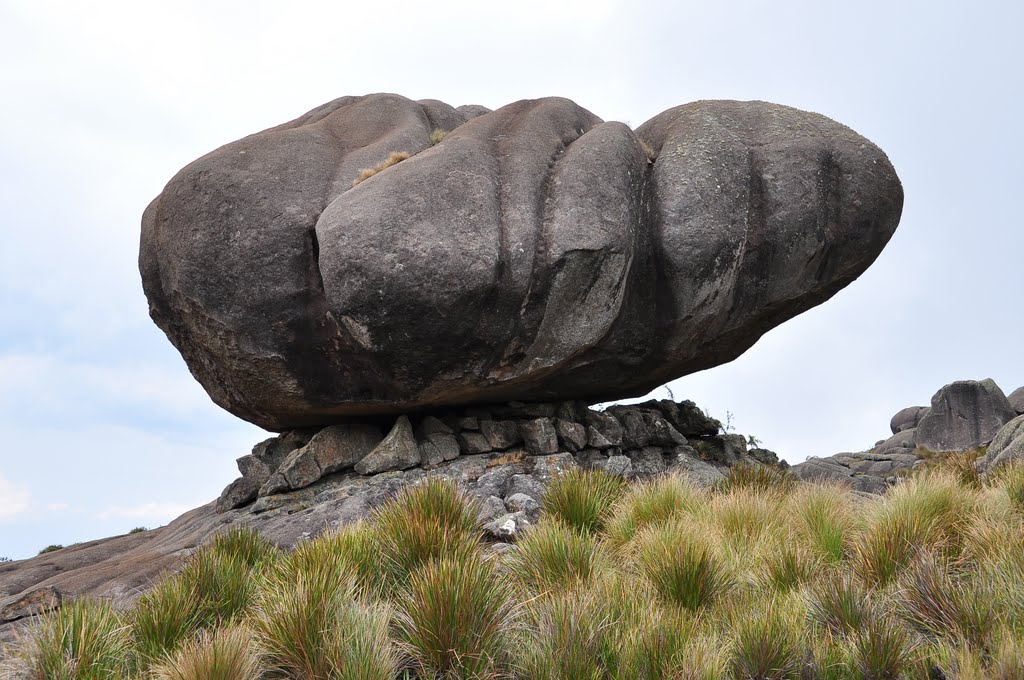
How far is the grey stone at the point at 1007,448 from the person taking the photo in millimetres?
14105

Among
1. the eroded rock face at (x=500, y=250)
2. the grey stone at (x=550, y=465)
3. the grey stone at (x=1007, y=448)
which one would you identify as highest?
the eroded rock face at (x=500, y=250)

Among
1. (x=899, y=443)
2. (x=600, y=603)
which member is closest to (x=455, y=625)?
(x=600, y=603)

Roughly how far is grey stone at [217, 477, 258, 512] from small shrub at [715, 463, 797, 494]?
733 centimetres

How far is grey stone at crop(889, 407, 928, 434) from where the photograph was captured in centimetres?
4309

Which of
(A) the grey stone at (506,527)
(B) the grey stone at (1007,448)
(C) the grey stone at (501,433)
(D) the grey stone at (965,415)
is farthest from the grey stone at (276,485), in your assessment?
(D) the grey stone at (965,415)

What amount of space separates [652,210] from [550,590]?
24.7 feet

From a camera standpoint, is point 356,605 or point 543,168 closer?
point 356,605

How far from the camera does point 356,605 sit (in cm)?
629

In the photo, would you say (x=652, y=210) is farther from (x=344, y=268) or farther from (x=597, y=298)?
(x=344, y=268)

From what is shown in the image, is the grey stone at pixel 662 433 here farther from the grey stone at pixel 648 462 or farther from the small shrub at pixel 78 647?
the small shrub at pixel 78 647

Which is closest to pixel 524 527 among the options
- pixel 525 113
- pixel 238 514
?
pixel 238 514

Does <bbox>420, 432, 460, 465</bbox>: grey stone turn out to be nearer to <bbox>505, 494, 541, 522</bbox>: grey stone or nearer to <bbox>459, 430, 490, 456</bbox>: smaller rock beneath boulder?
<bbox>459, 430, 490, 456</bbox>: smaller rock beneath boulder

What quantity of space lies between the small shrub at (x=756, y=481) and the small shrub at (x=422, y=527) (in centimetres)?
445

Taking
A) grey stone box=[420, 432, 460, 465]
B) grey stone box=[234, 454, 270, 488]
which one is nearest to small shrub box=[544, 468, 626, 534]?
grey stone box=[420, 432, 460, 465]
